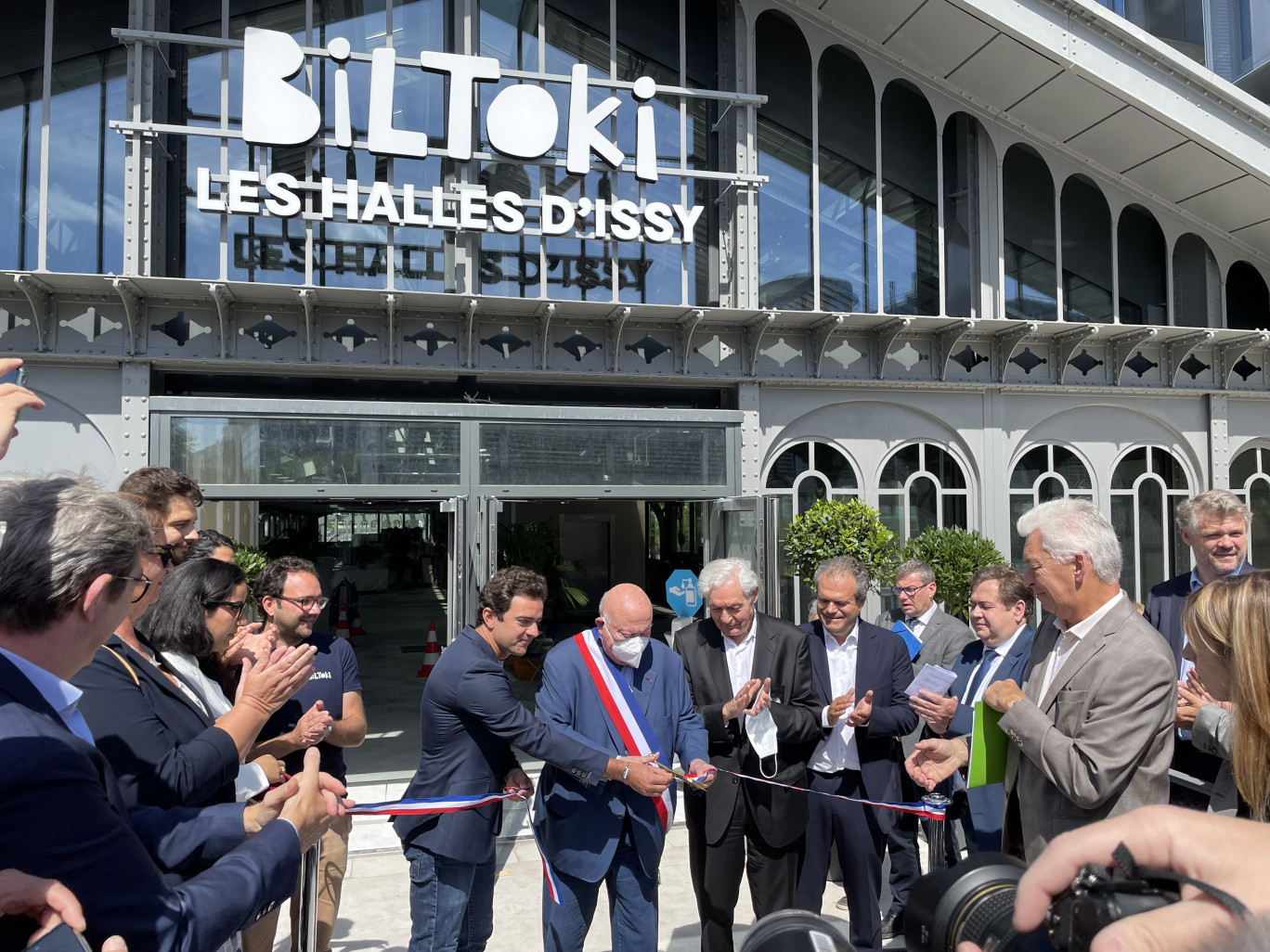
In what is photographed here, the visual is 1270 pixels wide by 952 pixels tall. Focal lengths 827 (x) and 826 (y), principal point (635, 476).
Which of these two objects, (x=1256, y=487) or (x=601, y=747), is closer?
(x=601, y=747)

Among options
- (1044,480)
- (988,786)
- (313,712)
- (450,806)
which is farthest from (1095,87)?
(313,712)

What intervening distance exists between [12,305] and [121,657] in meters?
7.65

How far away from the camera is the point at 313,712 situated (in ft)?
11.8

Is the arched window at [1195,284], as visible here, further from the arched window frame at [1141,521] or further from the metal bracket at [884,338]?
the metal bracket at [884,338]

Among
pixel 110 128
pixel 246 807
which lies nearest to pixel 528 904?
pixel 246 807

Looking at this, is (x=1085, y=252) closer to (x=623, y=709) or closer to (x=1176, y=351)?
(x=1176, y=351)

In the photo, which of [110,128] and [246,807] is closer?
[246,807]

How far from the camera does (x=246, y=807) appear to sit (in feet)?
7.63

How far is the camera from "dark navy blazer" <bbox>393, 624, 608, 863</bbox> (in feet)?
12.0

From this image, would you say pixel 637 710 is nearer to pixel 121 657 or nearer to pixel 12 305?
pixel 121 657

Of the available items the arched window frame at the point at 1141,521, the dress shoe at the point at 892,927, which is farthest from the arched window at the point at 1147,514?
the dress shoe at the point at 892,927

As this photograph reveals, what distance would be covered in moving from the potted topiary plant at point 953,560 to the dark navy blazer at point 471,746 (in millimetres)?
6074

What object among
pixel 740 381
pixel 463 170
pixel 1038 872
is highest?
pixel 463 170

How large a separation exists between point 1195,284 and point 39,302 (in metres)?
14.1
